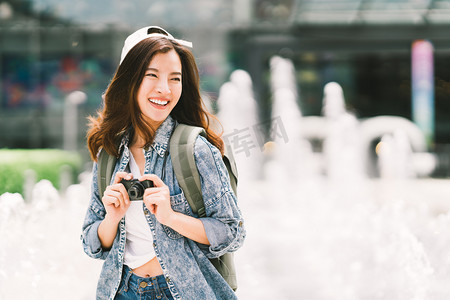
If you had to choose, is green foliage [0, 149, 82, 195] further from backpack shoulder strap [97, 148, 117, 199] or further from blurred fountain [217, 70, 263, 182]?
backpack shoulder strap [97, 148, 117, 199]

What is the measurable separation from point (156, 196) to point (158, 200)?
0.04ft

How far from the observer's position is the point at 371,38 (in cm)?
1602

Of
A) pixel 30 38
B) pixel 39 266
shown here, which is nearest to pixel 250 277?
pixel 39 266

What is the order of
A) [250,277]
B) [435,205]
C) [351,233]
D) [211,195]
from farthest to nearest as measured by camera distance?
[435,205] → [351,233] → [250,277] → [211,195]

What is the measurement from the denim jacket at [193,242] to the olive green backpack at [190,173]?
0.05ft

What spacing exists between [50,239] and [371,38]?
13.5 m

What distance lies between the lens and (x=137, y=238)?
1431 mm

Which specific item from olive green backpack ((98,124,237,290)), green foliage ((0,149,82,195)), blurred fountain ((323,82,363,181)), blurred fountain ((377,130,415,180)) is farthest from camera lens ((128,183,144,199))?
blurred fountain ((377,130,415,180))

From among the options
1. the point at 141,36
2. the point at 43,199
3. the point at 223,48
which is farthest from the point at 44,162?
the point at 223,48

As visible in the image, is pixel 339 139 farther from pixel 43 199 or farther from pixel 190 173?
pixel 190 173

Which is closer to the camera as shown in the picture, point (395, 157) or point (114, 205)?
point (114, 205)

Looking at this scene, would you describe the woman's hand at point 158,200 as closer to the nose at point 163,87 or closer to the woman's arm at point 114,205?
the woman's arm at point 114,205

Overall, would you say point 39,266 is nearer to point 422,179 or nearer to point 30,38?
point 422,179

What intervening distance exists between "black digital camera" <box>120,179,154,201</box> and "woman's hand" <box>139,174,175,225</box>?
1 cm
